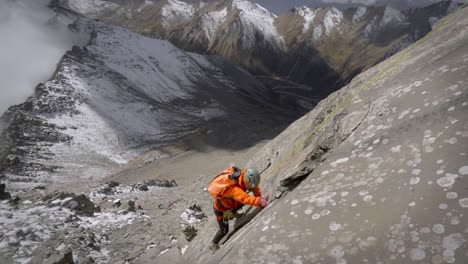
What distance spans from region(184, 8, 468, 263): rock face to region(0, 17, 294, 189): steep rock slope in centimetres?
2985

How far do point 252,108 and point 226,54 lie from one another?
382 feet

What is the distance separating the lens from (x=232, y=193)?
22.6ft

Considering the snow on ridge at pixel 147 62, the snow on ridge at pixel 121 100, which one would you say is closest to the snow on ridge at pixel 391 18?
the snow on ridge at pixel 121 100

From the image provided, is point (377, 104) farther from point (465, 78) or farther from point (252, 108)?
point (252, 108)

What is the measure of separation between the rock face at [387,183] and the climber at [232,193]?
461mm

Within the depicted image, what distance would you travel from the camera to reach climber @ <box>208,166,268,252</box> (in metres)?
6.63

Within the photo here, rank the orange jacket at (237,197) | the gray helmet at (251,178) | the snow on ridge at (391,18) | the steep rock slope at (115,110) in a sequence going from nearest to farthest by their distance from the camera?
the orange jacket at (237,197) < the gray helmet at (251,178) < the steep rock slope at (115,110) < the snow on ridge at (391,18)

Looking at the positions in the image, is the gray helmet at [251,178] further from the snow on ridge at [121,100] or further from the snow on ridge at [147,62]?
the snow on ridge at [147,62]

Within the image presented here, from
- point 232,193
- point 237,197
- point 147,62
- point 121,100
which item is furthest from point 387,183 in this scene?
point 147,62

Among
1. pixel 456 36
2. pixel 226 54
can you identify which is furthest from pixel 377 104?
pixel 226 54

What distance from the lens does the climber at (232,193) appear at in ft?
21.8

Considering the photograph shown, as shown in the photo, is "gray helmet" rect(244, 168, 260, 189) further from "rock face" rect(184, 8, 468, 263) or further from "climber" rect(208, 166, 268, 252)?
"rock face" rect(184, 8, 468, 263)

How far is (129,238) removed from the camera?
1260 cm

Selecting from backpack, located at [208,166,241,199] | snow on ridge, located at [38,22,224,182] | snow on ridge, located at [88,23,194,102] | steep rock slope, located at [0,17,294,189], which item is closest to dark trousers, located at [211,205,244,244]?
backpack, located at [208,166,241,199]
